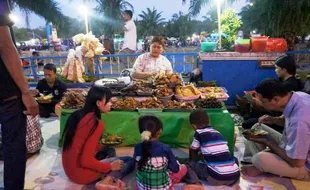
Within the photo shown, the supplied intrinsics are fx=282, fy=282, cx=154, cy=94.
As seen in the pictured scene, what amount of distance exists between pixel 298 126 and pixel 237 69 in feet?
11.6

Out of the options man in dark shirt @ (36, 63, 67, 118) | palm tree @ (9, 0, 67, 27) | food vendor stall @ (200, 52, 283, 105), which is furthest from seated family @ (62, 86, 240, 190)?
palm tree @ (9, 0, 67, 27)

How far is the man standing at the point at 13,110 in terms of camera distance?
2.05 meters

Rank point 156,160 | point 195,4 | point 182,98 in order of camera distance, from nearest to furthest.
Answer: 1. point 156,160
2. point 182,98
3. point 195,4

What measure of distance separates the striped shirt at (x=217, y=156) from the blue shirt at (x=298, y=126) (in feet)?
1.88

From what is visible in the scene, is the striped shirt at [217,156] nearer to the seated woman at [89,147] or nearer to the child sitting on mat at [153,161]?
the child sitting on mat at [153,161]

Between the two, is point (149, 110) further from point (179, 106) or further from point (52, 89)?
point (52, 89)

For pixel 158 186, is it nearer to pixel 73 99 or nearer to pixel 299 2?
pixel 73 99

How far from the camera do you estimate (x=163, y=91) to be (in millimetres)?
3977

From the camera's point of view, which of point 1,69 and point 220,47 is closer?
point 1,69

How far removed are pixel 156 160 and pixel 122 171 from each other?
0.61 m

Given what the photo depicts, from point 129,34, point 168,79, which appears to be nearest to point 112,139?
point 168,79

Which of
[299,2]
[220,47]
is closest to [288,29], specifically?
[299,2]

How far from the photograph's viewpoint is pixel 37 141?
12.3ft

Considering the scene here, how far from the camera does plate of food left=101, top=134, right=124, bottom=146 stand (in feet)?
11.3
